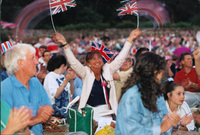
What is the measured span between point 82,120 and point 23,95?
1614mm

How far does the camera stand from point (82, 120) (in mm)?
Answer: 5035

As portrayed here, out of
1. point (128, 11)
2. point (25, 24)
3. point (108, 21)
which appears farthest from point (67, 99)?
point (108, 21)

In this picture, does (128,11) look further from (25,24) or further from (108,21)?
(108,21)

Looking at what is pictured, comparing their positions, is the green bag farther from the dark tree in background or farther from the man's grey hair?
the dark tree in background

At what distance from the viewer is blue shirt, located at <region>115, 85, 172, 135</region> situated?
3.18 meters

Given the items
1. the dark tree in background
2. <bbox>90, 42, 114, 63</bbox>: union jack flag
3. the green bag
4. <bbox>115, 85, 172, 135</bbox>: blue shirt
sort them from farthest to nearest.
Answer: the dark tree in background, <bbox>90, 42, 114, 63</bbox>: union jack flag, the green bag, <bbox>115, 85, 172, 135</bbox>: blue shirt

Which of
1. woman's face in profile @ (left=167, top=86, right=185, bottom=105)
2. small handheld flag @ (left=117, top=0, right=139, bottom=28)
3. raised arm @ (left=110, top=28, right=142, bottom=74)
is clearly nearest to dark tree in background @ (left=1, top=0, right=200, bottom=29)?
small handheld flag @ (left=117, top=0, right=139, bottom=28)

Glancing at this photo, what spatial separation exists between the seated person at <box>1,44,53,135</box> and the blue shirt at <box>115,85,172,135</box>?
2.80ft

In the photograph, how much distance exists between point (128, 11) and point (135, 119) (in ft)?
10.6

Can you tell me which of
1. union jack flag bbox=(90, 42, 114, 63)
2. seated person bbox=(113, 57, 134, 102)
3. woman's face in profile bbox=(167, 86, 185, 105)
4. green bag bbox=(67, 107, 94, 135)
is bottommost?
green bag bbox=(67, 107, 94, 135)

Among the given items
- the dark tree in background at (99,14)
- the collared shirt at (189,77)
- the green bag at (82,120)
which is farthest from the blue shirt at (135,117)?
the dark tree in background at (99,14)

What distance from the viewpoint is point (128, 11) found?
19.7 feet

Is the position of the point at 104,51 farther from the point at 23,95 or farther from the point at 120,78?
the point at 23,95

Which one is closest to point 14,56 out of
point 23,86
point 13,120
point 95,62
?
point 23,86
